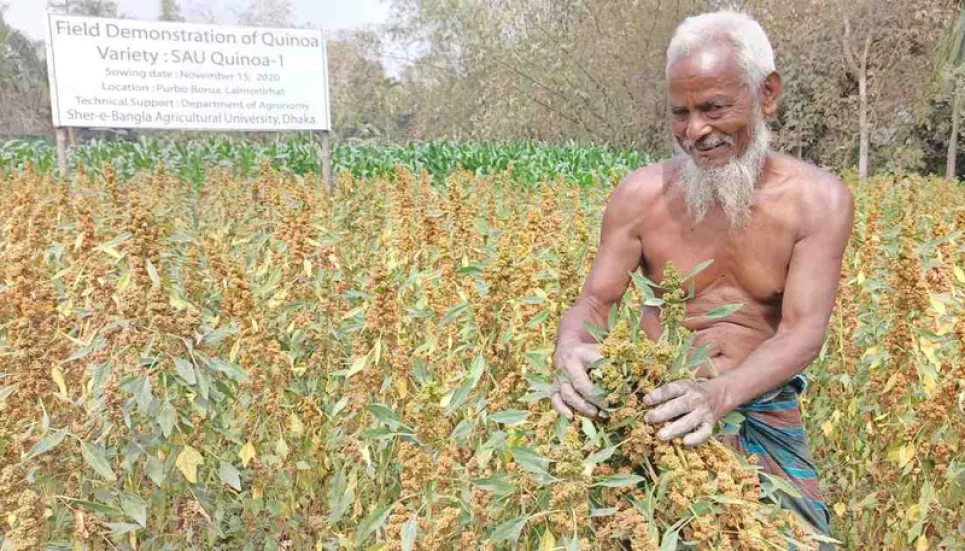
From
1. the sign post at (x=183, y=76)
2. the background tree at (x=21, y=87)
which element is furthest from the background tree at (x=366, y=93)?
the sign post at (x=183, y=76)

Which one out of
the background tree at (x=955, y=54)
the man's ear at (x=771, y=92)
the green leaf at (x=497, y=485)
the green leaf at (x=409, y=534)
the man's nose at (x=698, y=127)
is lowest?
the green leaf at (x=409, y=534)

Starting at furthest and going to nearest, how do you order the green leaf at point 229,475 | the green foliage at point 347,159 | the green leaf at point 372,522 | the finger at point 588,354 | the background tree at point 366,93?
the background tree at point 366,93, the green foliage at point 347,159, the green leaf at point 229,475, the green leaf at point 372,522, the finger at point 588,354

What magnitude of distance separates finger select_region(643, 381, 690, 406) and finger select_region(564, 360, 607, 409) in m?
0.08

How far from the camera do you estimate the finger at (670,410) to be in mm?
1215

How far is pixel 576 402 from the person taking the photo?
4.38 ft

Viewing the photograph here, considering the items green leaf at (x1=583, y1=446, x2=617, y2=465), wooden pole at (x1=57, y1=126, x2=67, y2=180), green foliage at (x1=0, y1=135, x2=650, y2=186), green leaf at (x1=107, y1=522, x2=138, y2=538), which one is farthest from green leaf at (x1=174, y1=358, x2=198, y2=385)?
green foliage at (x1=0, y1=135, x2=650, y2=186)

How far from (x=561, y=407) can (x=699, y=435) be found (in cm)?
22

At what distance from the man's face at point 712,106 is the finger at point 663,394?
678mm

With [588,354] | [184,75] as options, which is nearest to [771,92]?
[588,354]

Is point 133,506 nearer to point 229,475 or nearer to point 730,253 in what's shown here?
point 229,475

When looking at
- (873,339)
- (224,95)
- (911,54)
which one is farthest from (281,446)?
(911,54)

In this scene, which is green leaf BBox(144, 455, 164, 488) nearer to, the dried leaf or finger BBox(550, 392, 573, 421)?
the dried leaf

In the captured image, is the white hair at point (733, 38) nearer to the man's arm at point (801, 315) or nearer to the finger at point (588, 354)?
the man's arm at point (801, 315)

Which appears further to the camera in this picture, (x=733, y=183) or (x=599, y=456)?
(x=733, y=183)
